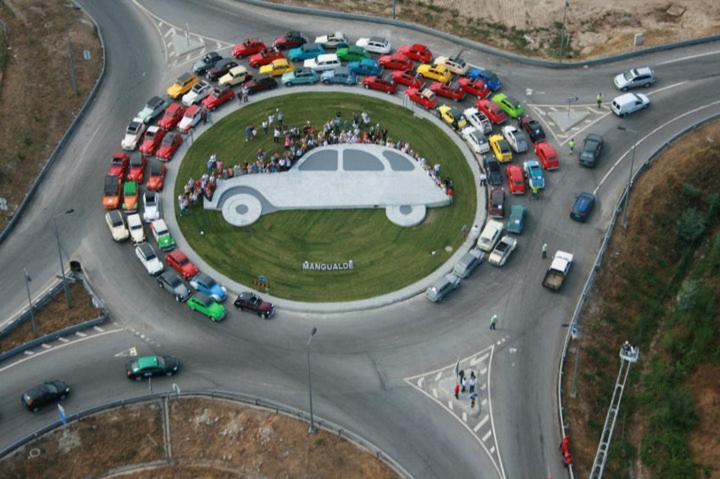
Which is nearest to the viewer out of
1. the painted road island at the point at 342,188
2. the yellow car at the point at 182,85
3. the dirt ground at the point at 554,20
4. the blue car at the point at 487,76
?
the painted road island at the point at 342,188

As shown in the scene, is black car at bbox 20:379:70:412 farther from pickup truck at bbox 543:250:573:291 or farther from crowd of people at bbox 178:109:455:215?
pickup truck at bbox 543:250:573:291

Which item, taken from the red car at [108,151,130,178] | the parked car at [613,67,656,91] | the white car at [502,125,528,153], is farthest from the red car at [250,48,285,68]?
the parked car at [613,67,656,91]

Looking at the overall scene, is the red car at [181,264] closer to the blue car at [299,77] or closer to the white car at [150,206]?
the white car at [150,206]

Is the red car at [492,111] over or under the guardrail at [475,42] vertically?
under

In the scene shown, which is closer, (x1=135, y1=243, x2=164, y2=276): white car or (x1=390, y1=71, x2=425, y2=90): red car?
(x1=135, y1=243, x2=164, y2=276): white car

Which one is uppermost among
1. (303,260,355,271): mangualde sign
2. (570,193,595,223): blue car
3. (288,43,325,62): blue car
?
(288,43,325,62): blue car

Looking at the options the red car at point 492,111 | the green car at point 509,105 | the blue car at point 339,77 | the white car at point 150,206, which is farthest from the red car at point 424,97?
the white car at point 150,206

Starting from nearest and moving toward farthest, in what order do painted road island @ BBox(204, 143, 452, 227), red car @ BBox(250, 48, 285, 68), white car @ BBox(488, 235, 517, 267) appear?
1. white car @ BBox(488, 235, 517, 267)
2. painted road island @ BBox(204, 143, 452, 227)
3. red car @ BBox(250, 48, 285, 68)
